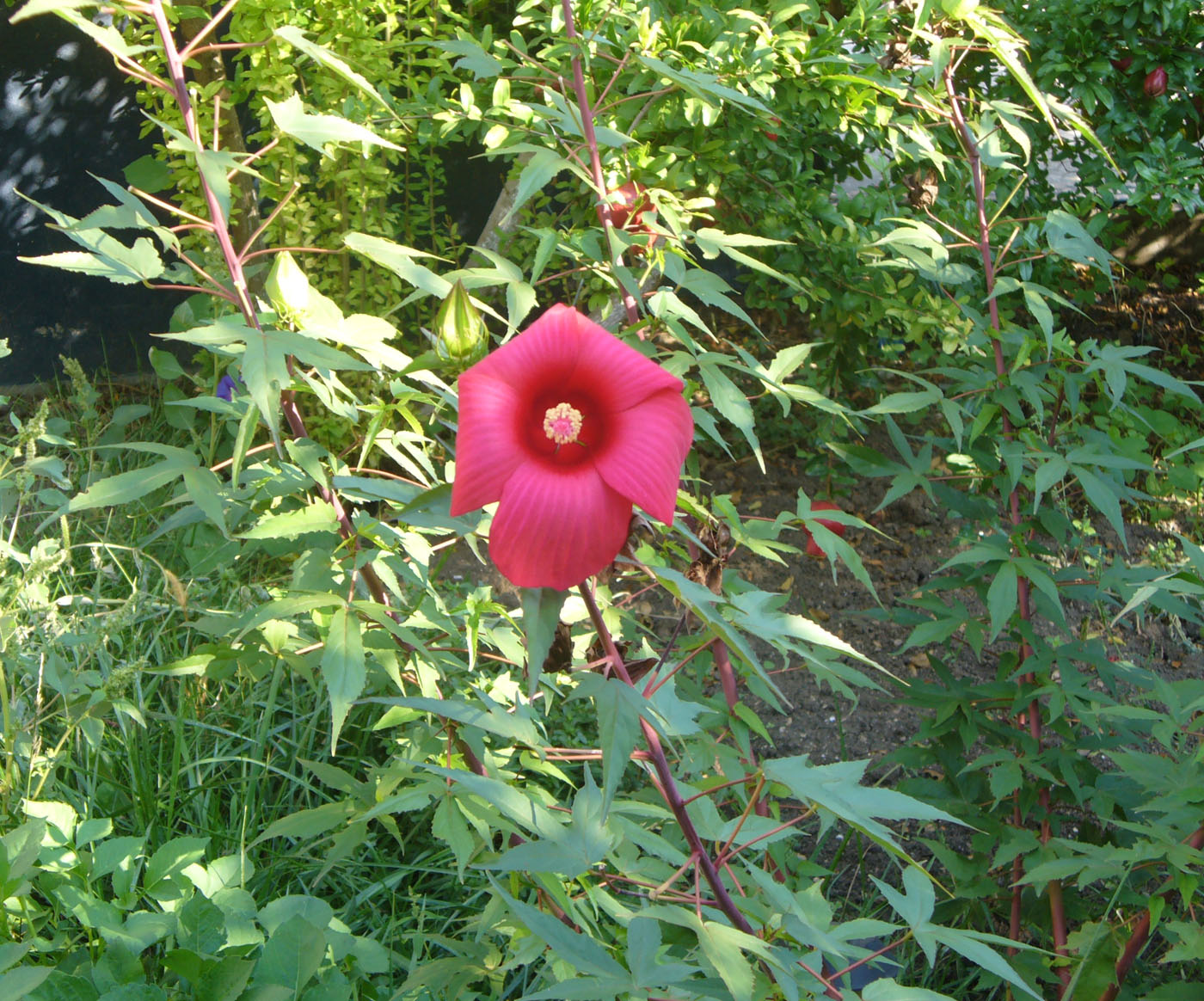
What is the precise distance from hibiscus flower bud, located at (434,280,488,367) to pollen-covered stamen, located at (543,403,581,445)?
0.10 meters

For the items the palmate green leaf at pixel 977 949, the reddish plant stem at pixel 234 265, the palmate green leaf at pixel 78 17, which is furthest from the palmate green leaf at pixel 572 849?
the palmate green leaf at pixel 78 17

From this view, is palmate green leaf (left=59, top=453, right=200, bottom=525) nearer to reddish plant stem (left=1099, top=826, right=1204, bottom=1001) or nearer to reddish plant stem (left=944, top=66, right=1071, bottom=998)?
reddish plant stem (left=944, top=66, right=1071, bottom=998)

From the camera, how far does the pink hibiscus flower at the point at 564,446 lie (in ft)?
2.42

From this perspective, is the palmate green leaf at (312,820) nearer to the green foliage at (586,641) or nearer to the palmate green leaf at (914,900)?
the green foliage at (586,641)

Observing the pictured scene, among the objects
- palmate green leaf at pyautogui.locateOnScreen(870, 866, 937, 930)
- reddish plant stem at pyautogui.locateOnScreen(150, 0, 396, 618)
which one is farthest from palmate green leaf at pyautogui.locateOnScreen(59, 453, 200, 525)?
palmate green leaf at pyautogui.locateOnScreen(870, 866, 937, 930)

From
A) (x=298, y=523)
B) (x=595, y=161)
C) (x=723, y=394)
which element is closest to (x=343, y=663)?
(x=298, y=523)

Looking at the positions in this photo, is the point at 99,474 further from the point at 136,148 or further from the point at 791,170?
the point at 791,170

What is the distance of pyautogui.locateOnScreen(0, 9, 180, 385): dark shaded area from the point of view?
377 centimetres

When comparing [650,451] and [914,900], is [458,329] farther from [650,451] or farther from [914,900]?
[914,900]

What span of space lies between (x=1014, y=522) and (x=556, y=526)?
1268 mm

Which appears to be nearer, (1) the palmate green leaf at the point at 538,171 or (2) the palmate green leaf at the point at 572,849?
(2) the palmate green leaf at the point at 572,849

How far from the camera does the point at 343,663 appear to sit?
1.05 m

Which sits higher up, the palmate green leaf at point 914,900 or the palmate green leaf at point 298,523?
the palmate green leaf at point 298,523

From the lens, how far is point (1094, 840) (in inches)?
71.6
